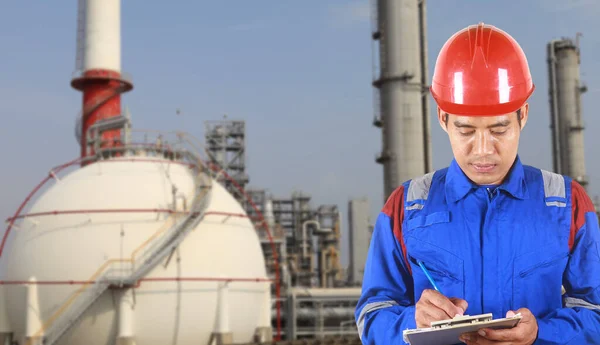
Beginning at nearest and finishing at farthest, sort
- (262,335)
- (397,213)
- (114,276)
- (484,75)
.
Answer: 1. (484,75)
2. (397,213)
3. (114,276)
4. (262,335)

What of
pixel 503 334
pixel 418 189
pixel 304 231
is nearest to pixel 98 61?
pixel 304 231

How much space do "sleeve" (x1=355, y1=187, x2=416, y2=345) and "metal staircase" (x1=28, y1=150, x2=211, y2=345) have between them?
59.8ft

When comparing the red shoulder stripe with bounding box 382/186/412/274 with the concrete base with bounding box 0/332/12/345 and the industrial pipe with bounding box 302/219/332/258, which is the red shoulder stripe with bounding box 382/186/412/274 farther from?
the industrial pipe with bounding box 302/219/332/258

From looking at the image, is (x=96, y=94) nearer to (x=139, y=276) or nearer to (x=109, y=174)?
(x=109, y=174)

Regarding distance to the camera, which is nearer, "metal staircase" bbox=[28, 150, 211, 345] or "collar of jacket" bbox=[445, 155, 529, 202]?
"collar of jacket" bbox=[445, 155, 529, 202]

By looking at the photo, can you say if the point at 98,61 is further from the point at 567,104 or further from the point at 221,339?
the point at 567,104

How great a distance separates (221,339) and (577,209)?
1935 centimetres

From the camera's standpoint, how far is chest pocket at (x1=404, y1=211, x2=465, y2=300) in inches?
87.7

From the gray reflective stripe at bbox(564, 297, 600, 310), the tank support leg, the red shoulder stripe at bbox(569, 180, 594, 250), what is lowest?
the tank support leg

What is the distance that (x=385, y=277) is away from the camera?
7.77 feet

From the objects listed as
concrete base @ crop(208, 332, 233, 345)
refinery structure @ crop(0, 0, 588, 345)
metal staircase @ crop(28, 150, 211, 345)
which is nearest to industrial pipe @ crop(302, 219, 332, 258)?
refinery structure @ crop(0, 0, 588, 345)

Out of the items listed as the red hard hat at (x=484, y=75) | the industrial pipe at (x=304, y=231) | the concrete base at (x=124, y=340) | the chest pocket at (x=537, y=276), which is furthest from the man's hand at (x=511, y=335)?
the industrial pipe at (x=304, y=231)

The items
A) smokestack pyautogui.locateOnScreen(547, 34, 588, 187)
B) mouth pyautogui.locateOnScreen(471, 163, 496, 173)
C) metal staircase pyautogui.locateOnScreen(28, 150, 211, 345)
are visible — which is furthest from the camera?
smokestack pyautogui.locateOnScreen(547, 34, 588, 187)

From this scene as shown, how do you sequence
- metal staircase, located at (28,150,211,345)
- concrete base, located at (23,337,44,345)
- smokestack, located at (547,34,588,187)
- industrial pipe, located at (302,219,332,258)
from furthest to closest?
1. smokestack, located at (547,34,588,187)
2. industrial pipe, located at (302,219,332,258)
3. concrete base, located at (23,337,44,345)
4. metal staircase, located at (28,150,211,345)
